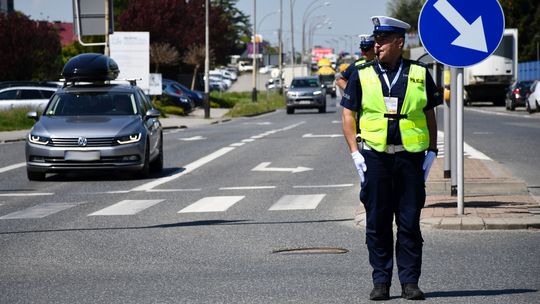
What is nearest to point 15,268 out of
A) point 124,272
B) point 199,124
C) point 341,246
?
point 124,272

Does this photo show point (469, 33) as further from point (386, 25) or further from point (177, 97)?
point (177, 97)

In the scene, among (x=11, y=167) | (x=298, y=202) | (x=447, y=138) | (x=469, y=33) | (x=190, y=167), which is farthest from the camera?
(x=11, y=167)

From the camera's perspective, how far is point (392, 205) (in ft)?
27.4

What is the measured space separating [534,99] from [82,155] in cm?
3663

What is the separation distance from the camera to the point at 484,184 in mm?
16156

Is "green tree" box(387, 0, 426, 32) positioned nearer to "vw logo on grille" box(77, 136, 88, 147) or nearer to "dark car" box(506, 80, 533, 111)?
"dark car" box(506, 80, 533, 111)

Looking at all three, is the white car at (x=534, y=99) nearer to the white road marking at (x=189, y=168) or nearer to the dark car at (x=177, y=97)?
the dark car at (x=177, y=97)

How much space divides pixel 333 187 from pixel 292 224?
494 centimetres

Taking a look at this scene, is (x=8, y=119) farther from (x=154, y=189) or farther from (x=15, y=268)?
(x=15, y=268)

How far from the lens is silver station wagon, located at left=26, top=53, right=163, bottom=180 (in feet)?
Answer: 65.1

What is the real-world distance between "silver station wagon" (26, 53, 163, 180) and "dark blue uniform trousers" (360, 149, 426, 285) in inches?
471

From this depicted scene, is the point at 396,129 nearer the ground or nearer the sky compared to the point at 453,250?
nearer the sky

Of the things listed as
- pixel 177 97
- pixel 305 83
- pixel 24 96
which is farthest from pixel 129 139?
pixel 305 83

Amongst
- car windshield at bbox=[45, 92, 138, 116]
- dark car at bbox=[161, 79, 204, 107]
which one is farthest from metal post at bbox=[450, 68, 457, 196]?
dark car at bbox=[161, 79, 204, 107]
